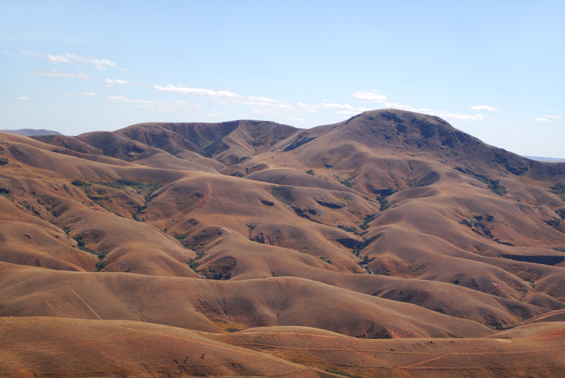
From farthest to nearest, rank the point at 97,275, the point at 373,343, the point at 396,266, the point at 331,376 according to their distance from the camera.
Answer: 1. the point at 396,266
2. the point at 97,275
3. the point at 373,343
4. the point at 331,376

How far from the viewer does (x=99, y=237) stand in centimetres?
14950

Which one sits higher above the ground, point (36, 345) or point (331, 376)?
point (36, 345)

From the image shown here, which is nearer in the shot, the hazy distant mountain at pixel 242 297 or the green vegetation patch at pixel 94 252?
the hazy distant mountain at pixel 242 297

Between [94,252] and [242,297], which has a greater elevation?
[94,252]

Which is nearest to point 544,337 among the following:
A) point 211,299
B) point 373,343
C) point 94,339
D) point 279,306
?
point 373,343

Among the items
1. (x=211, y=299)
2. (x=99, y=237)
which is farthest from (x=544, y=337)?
(x=99, y=237)

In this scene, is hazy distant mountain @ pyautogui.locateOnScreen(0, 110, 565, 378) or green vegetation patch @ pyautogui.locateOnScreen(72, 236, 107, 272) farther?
green vegetation patch @ pyautogui.locateOnScreen(72, 236, 107, 272)

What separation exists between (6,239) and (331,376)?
349 feet

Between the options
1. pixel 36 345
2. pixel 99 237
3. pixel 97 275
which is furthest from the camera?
pixel 99 237

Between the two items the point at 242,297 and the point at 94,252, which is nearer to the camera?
the point at 242,297

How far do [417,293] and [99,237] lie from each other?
108867mm

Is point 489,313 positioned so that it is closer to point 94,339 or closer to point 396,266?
point 396,266

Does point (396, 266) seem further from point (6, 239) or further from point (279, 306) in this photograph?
point (6, 239)

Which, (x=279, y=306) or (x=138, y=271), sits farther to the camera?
(x=138, y=271)
